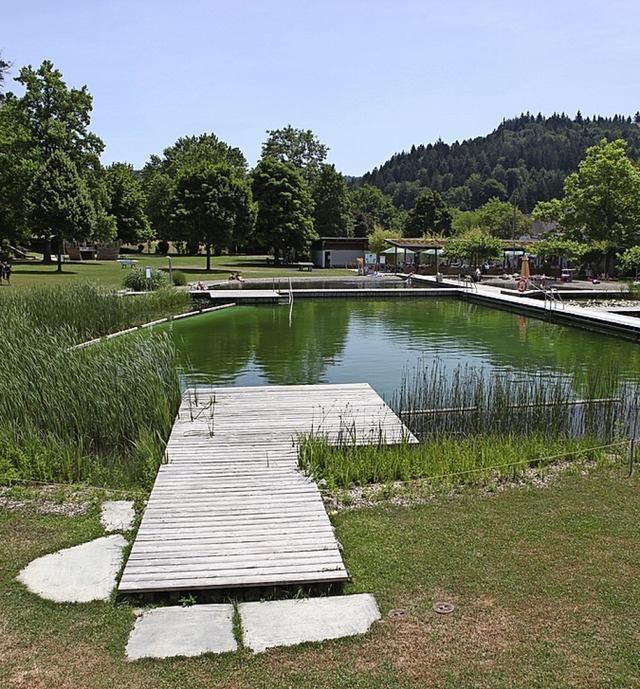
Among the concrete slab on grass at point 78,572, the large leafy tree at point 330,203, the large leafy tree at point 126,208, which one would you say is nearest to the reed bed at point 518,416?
the concrete slab on grass at point 78,572

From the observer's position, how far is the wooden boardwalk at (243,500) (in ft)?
11.8

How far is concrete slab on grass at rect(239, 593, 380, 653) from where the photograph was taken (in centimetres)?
306

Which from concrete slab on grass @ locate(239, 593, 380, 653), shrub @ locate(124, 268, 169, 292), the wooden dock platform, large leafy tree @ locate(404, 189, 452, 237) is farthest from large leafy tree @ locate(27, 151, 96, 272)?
large leafy tree @ locate(404, 189, 452, 237)

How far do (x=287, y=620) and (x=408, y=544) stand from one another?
110 centimetres

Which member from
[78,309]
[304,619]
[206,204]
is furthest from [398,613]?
[206,204]

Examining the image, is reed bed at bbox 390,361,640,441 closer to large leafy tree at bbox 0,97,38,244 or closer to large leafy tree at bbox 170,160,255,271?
large leafy tree at bbox 0,97,38,244

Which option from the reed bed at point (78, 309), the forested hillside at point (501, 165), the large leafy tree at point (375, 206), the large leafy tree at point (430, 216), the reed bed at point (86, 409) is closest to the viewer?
the reed bed at point (86, 409)

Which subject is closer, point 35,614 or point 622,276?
point 35,614

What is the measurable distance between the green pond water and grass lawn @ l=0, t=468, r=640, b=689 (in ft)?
15.1

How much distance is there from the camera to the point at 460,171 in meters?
116

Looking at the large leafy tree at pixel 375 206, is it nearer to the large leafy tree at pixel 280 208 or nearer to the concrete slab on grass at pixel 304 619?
the large leafy tree at pixel 280 208

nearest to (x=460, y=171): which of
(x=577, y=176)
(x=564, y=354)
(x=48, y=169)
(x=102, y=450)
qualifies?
(x=577, y=176)

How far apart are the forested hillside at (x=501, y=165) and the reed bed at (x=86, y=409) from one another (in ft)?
284

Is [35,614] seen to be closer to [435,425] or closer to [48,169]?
[435,425]
